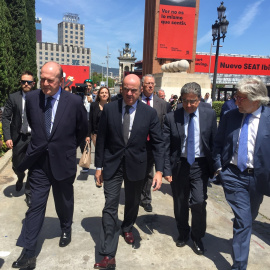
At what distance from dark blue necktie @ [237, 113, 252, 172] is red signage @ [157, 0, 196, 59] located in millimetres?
30629

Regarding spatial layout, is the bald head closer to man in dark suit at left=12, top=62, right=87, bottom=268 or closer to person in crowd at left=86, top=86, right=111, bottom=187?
man in dark suit at left=12, top=62, right=87, bottom=268

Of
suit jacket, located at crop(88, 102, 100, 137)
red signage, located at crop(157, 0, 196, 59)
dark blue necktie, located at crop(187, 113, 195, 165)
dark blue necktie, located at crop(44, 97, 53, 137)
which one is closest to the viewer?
dark blue necktie, located at crop(44, 97, 53, 137)

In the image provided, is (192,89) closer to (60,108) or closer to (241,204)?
(241,204)

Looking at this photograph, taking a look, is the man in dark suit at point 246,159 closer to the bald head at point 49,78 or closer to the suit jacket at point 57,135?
the suit jacket at point 57,135

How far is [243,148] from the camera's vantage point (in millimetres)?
2734

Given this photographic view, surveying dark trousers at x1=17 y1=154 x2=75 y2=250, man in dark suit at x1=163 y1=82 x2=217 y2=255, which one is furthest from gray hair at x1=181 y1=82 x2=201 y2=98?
dark trousers at x1=17 y1=154 x2=75 y2=250

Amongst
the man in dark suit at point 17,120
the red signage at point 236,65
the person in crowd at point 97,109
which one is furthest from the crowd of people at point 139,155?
the red signage at point 236,65

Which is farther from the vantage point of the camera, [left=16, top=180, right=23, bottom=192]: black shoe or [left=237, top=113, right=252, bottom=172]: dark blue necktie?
[left=16, top=180, right=23, bottom=192]: black shoe

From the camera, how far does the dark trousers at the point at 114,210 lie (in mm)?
2803

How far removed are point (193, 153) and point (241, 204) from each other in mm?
756

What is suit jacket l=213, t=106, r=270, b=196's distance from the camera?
8.68 ft

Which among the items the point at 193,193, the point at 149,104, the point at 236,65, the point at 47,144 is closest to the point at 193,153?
the point at 193,193

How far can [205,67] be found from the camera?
1752 inches

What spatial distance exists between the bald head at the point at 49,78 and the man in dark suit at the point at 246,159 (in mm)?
1931
